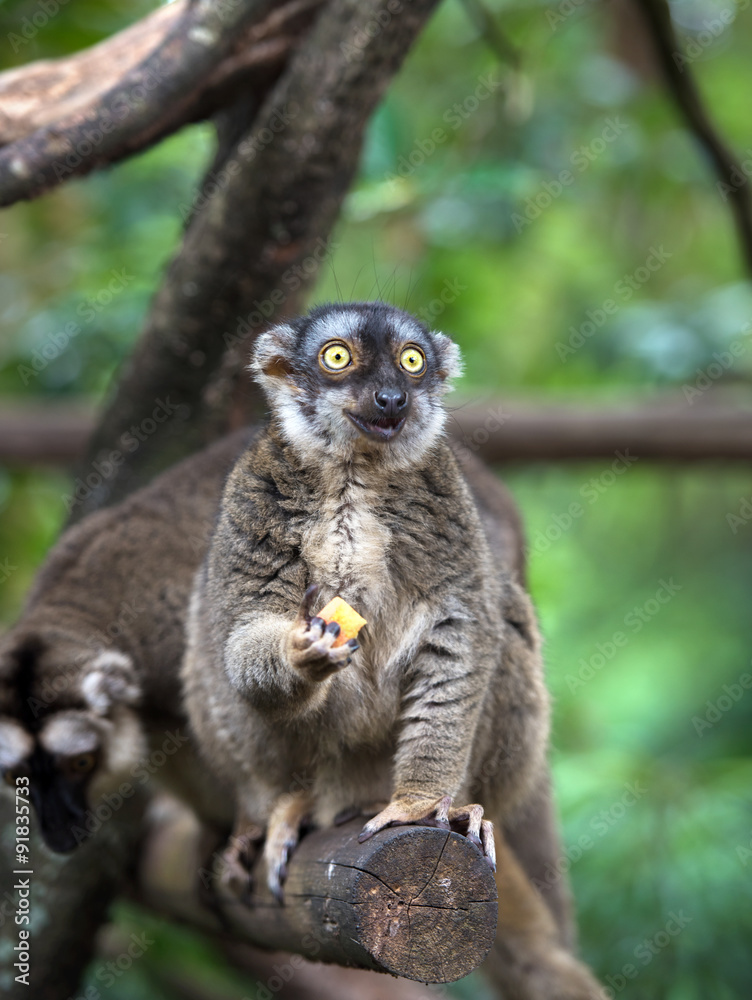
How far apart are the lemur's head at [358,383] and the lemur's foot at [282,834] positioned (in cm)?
112

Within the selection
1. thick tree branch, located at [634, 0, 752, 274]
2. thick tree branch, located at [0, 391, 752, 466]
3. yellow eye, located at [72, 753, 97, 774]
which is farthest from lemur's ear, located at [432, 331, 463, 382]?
thick tree branch, located at [634, 0, 752, 274]

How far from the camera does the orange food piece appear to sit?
2.55 m

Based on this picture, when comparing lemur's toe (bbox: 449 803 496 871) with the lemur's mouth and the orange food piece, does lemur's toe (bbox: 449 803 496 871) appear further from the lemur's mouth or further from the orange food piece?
the lemur's mouth

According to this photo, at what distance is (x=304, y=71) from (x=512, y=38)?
9.55 feet

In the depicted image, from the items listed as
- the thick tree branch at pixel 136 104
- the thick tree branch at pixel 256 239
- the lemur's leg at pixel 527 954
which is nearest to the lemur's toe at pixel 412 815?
the lemur's leg at pixel 527 954

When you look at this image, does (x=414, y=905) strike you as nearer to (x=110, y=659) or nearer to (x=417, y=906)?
(x=417, y=906)

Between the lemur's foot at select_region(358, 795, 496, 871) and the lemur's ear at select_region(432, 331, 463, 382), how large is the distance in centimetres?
126

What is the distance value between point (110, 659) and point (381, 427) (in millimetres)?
1722

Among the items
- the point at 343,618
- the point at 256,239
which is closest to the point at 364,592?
the point at 343,618

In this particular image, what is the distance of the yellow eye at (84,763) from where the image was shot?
379 cm

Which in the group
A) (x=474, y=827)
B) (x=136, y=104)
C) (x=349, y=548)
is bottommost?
(x=474, y=827)

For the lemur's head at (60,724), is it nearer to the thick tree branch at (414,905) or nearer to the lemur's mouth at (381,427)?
the thick tree branch at (414,905)

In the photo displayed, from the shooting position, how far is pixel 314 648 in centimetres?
246

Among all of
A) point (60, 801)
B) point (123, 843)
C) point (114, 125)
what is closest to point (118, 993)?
point (123, 843)
